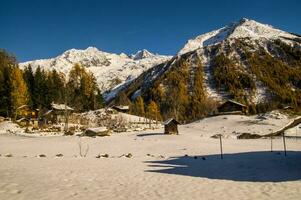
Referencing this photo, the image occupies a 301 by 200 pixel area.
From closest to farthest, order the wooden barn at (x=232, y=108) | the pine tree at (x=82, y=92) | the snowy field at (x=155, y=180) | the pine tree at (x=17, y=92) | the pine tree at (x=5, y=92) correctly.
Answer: the snowy field at (x=155, y=180), the pine tree at (x=17, y=92), the pine tree at (x=5, y=92), the wooden barn at (x=232, y=108), the pine tree at (x=82, y=92)

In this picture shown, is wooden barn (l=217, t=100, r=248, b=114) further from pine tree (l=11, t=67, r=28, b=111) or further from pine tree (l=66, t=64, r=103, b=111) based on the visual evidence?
pine tree (l=11, t=67, r=28, b=111)

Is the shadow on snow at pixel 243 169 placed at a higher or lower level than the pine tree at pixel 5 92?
lower

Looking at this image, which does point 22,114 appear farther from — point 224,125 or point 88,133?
point 224,125

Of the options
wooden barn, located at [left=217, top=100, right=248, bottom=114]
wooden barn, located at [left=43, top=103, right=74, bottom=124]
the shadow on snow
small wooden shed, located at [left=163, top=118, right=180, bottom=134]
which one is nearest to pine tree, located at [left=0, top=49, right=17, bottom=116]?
wooden barn, located at [left=43, top=103, right=74, bottom=124]

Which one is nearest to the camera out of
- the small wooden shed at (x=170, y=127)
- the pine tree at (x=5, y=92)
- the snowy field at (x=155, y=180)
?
the snowy field at (x=155, y=180)

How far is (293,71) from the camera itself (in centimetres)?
19838

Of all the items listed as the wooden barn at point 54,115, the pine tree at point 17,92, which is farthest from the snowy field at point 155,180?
the pine tree at point 17,92

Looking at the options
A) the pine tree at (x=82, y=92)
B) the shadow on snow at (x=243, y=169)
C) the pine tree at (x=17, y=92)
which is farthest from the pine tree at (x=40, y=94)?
the shadow on snow at (x=243, y=169)

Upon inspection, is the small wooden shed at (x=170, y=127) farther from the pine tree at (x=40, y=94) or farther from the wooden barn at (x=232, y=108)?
the pine tree at (x=40, y=94)

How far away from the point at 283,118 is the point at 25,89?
181 ft

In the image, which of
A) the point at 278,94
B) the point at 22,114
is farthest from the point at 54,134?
the point at 278,94

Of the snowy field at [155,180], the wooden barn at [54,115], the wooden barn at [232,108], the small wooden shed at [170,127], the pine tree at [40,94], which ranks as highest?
the pine tree at [40,94]

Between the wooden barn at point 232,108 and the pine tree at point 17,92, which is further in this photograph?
the wooden barn at point 232,108

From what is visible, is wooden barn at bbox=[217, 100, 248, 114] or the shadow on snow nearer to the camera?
the shadow on snow
